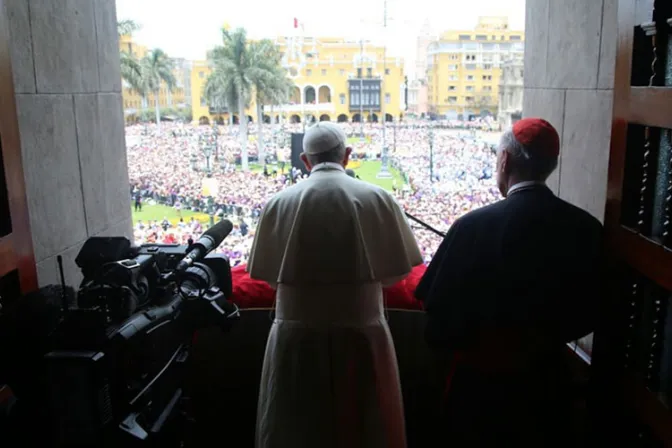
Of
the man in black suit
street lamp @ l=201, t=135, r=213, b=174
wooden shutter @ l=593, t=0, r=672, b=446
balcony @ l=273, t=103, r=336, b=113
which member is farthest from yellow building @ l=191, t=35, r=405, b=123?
wooden shutter @ l=593, t=0, r=672, b=446

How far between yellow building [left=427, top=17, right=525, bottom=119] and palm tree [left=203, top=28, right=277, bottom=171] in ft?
2.92

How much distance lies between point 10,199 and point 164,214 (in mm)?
1707

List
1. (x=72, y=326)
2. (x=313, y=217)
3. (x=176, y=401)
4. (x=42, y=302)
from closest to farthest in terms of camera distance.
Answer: (x=72, y=326), (x=42, y=302), (x=176, y=401), (x=313, y=217)

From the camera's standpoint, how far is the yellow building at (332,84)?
326cm

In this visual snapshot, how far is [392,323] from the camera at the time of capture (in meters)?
2.54

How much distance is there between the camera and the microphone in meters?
1.66

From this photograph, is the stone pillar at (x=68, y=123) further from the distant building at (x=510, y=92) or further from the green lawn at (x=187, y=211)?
the distant building at (x=510, y=92)

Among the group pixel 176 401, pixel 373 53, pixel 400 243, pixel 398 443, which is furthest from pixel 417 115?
pixel 176 401

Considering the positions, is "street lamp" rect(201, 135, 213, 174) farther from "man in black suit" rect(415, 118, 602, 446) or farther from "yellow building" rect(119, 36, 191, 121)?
"man in black suit" rect(415, 118, 602, 446)

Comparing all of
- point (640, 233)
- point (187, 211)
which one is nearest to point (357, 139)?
point (187, 211)

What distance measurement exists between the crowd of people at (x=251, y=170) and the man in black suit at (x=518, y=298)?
149 cm

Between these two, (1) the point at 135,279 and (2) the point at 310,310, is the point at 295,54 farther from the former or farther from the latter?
(1) the point at 135,279

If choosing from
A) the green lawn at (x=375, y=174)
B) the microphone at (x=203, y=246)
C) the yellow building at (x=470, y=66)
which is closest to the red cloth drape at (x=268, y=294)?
the microphone at (x=203, y=246)

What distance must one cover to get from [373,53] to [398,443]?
6.67 feet
